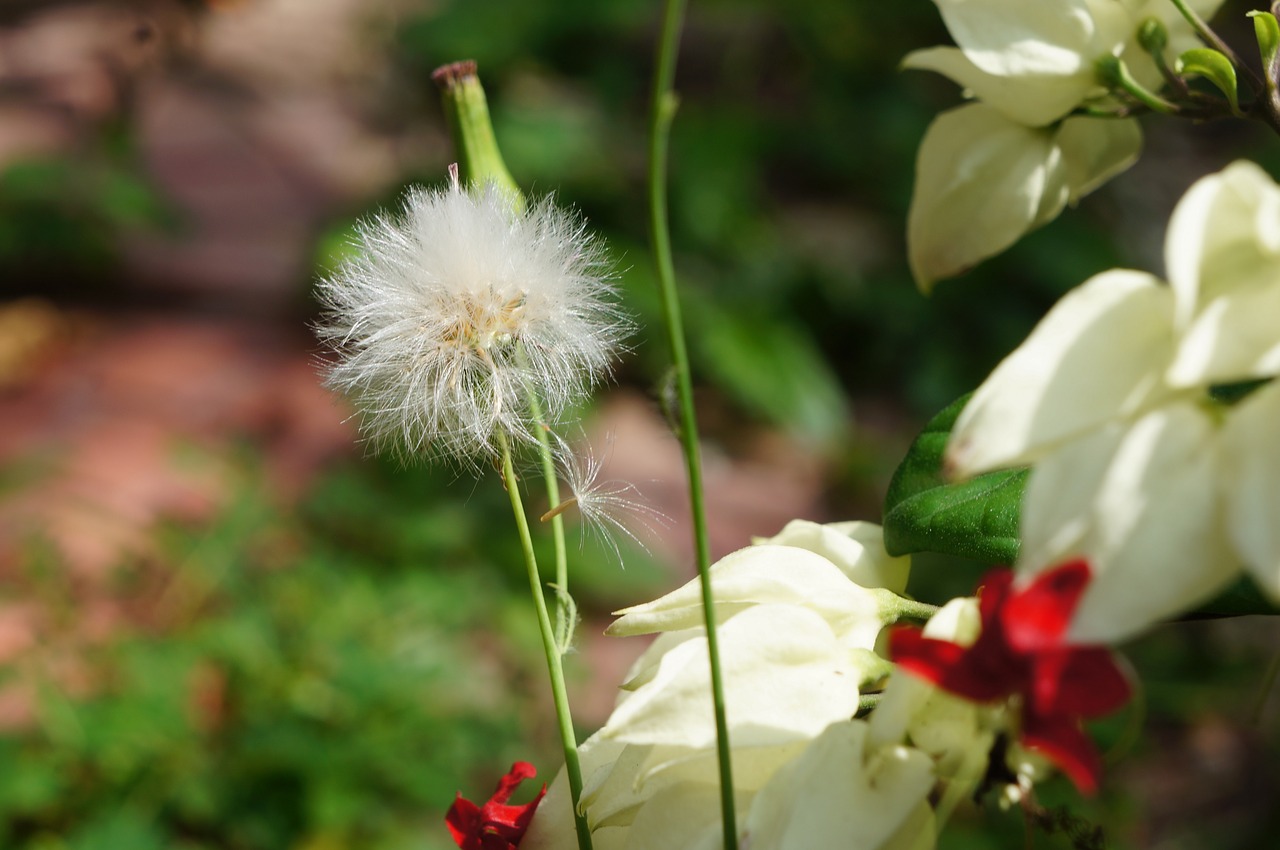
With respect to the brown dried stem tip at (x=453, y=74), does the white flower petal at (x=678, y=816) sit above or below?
below

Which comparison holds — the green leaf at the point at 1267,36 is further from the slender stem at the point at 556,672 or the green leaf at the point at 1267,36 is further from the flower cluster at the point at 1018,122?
the slender stem at the point at 556,672

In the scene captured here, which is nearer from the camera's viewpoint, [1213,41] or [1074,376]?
[1074,376]

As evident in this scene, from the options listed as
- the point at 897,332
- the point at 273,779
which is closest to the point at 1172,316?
the point at 273,779

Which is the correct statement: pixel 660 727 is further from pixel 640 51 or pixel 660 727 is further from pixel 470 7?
pixel 640 51

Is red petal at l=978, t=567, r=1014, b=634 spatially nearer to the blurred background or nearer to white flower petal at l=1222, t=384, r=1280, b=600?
white flower petal at l=1222, t=384, r=1280, b=600

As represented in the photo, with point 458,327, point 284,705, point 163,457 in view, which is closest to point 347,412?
point 163,457

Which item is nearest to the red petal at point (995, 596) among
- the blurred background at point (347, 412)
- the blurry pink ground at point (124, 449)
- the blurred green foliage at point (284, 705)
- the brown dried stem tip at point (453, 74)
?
the brown dried stem tip at point (453, 74)

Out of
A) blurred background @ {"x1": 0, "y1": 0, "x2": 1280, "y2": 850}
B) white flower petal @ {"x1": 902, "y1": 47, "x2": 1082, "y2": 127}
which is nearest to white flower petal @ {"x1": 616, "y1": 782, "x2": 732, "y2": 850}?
white flower petal @ {"x1": 902, "y1": 47, "x2": 1082, "y2": 127}

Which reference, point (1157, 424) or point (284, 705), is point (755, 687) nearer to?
point (1157, 424)
